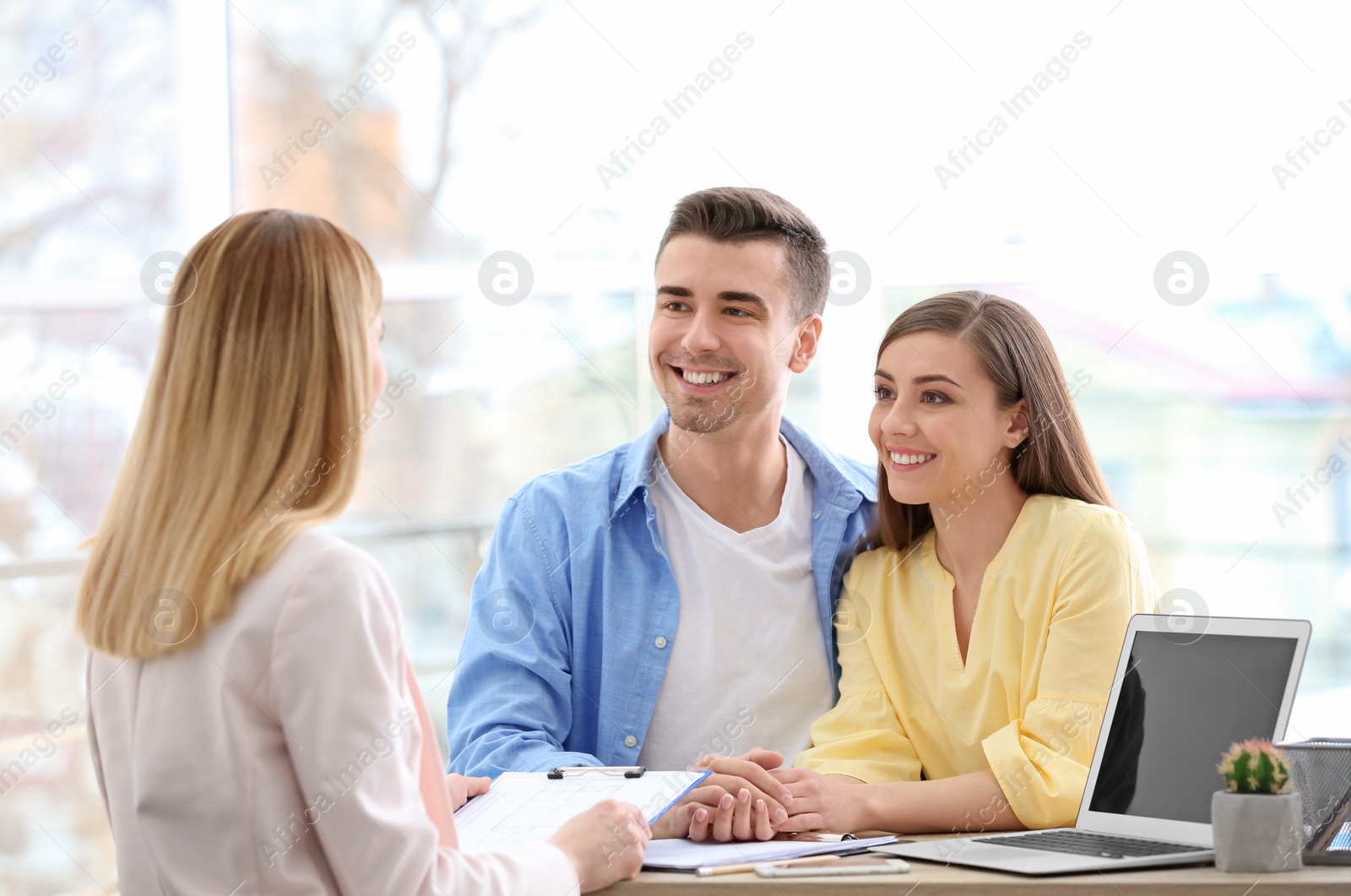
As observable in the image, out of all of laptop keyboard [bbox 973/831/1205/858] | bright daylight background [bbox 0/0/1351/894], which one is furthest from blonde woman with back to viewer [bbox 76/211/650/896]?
bright daylight background [bbox 0/0/1351/894]

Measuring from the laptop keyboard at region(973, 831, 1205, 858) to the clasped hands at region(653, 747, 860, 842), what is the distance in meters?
0.18

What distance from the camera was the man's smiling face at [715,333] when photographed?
2.03 m

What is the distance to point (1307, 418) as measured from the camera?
3748mm

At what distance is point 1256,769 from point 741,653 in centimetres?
88

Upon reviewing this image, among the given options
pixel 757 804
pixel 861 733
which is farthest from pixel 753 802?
pixel 861 733

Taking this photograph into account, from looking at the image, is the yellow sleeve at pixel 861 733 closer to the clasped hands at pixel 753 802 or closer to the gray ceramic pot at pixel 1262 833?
the clasped hands at pixel 753 802

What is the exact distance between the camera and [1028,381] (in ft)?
5.70

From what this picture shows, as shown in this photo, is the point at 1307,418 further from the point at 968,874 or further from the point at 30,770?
the point at 30,770

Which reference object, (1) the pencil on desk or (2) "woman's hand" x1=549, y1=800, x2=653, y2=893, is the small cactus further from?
(2) "woman's hand" x1=549, y1=800, x2=653, y2=893

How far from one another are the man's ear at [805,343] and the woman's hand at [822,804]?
888mm

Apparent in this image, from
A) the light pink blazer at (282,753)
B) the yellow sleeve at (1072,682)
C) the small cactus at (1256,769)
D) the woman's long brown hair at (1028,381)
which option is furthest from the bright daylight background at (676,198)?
the light pink blazer at (282,753)

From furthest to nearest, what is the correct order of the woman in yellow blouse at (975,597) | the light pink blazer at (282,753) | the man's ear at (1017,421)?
the man's ear at (1017,421), the woman in yellow blouse at (975,597), the light pink blazer at (282,753)

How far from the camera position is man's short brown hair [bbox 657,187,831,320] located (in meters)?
2.06

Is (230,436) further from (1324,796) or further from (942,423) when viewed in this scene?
(1324,796)
